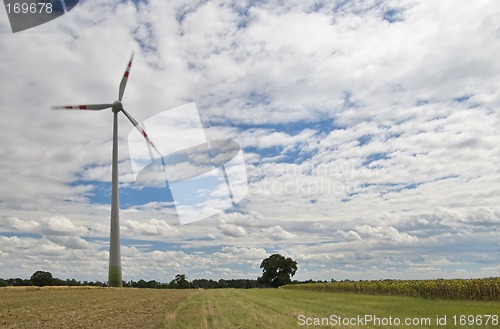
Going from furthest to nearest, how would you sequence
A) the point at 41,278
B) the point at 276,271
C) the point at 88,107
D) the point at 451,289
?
the point at 276,271 < the point at 41,278 < the point at 88,107 < the point at 451,289

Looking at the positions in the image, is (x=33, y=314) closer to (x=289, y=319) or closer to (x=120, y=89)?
(x=289, y=319)

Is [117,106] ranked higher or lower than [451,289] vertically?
higher

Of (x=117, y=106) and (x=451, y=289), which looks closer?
(x=451, y=289)

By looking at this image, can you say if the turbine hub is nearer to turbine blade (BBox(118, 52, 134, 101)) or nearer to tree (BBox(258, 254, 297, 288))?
turbine blade (BBox(118, 52, 134, 101))

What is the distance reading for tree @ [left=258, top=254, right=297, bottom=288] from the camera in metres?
172

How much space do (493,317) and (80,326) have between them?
22.6m

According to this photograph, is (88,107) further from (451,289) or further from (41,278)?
(41,278)

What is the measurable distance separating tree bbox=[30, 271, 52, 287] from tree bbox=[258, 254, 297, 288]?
75478mm

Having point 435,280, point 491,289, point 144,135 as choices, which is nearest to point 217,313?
point 491,289

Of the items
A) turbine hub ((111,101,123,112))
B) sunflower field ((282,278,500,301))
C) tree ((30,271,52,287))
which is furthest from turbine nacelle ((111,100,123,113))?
tree ((30,271,52,287))

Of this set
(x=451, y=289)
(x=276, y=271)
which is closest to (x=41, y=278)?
(x=276, y=271)

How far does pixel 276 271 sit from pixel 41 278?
272ft

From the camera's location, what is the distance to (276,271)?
568 ft

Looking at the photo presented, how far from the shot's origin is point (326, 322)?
2333cm
